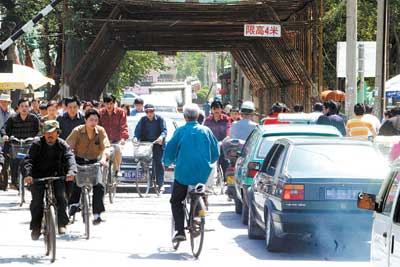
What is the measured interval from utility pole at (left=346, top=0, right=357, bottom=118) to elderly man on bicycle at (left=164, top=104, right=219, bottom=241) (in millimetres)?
12082

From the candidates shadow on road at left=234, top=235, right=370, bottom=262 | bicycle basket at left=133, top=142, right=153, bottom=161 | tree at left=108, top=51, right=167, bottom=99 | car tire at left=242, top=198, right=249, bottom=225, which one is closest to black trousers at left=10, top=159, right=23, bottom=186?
bicycle basket at left=133, top=142, right=153, bottom=161

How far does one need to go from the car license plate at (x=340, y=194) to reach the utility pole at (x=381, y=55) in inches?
531

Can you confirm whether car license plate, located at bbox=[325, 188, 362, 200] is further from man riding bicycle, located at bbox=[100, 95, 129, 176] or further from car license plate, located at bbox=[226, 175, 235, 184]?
man riding bicycle, located at bbox=[100, 95, 129, 176]

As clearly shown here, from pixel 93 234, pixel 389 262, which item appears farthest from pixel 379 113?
pixel 389 262

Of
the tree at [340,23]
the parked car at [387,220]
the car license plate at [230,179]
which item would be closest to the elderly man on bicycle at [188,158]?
the parked car at [387,220]

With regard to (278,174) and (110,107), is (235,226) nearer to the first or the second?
(278,174)

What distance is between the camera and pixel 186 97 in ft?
201

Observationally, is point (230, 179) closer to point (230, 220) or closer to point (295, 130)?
point (230, 220)

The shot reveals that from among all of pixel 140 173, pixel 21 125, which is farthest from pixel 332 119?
pixel 21 125

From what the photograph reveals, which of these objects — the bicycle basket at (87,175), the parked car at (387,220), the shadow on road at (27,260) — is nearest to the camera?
the parked car at (387,220)

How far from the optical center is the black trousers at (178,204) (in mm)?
12141

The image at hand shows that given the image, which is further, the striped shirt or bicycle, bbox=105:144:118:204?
the striped shirt

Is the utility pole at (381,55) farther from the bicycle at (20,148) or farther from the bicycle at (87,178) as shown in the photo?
the bicycle at (87,178)

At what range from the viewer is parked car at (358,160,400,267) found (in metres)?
7.26
